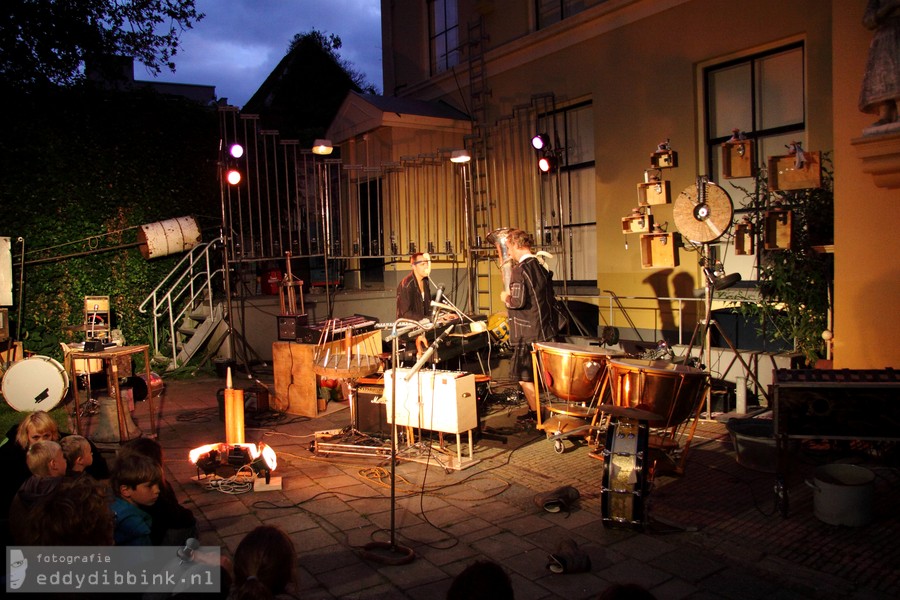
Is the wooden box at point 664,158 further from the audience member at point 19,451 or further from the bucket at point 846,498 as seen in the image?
the audience member at point 19,451

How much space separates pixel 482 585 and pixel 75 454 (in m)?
3.24

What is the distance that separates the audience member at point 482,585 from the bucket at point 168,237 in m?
10.9

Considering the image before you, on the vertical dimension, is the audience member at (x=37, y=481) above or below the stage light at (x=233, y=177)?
below

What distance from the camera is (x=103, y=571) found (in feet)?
9.21

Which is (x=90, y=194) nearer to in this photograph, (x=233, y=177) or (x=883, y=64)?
(x=233, y=177)

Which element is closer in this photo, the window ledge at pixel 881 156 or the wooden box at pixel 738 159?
the window ledge at pixel 881 156

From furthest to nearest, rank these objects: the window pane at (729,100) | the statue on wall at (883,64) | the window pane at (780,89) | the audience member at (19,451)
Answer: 1. the window pane at (729,100)
2. the window pane at (780,89)
3. the statue on wall at (883,64)
4. the audience member at (19,451)

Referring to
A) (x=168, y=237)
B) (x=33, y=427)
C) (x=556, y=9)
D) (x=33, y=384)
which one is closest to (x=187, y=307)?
(x=168, y=237)

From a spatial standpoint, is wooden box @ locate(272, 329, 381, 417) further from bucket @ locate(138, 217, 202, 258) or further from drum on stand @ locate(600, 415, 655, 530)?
bucket @ locate(138, 217, 202, 258)

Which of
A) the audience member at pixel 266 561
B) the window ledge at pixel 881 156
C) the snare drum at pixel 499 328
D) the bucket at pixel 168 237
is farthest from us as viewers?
the bucket at pixel 168 237

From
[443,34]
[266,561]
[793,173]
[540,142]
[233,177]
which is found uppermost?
[443,34]

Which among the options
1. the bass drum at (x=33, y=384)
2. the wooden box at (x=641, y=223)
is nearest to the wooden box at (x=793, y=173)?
the wooden box at (x=641, y=223)

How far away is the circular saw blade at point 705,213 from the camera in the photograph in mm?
6684

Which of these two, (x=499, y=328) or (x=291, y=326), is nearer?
(x=291, y=326)
